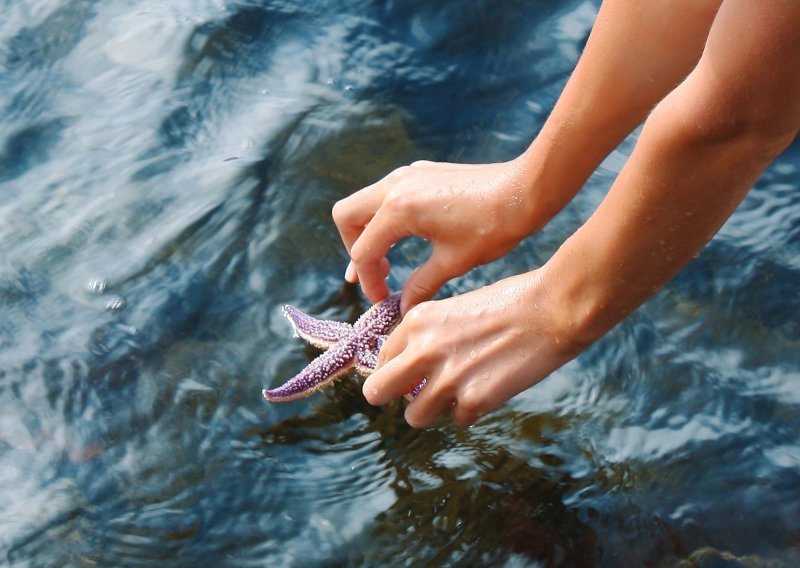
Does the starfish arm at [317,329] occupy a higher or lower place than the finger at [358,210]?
lower

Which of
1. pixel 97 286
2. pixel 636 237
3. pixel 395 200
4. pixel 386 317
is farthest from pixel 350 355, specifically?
pixel 636 237

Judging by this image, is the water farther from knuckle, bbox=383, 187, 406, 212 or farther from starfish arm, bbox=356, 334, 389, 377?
knuckle, bbox=383, 187, 406, 212

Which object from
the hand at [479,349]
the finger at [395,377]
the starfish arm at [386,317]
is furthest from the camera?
the starfish arm at [386,317]

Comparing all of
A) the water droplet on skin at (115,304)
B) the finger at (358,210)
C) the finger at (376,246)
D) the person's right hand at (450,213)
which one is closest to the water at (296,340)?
the water droplet on skin at (115,304)

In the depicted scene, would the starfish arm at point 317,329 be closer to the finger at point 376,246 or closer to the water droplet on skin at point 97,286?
the finger at point 376,246

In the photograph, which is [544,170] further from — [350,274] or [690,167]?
[350,274]

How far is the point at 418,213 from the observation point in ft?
9.83

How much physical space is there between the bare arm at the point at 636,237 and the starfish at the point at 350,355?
2.02 ft

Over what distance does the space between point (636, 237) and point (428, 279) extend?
42.6 inches

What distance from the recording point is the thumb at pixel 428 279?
3.07 meters

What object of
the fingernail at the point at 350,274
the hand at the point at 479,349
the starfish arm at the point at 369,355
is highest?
the hand at the point at 479,349

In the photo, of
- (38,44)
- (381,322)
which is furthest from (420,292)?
(38,44)

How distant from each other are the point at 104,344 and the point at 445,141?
176 cm

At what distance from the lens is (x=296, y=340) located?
12.6 ft
